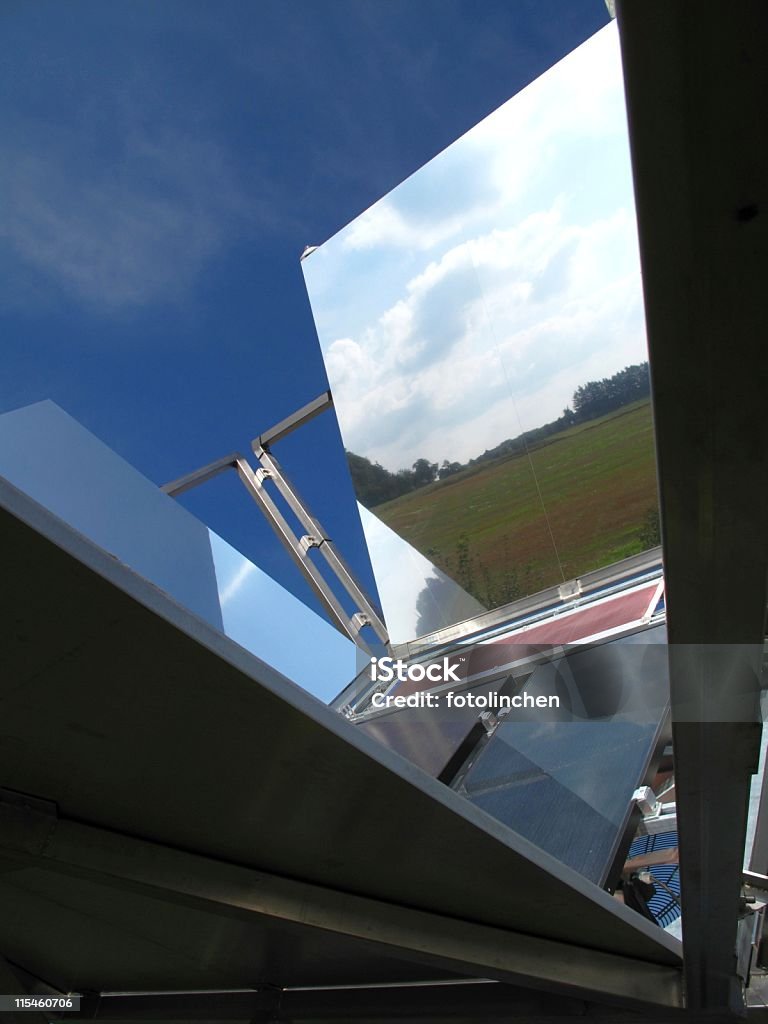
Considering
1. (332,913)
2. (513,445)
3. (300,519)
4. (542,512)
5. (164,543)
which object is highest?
(300,519)

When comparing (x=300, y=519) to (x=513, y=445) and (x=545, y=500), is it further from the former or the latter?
(x=545, y=500)

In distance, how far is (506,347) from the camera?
21.4 feet

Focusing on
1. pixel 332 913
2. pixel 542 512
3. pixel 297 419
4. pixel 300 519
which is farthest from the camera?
pixel 300 519

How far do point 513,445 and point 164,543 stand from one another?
2.97 metres

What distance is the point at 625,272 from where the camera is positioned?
5.86 meters

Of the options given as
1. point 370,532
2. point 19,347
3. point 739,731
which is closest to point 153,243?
point 19,347

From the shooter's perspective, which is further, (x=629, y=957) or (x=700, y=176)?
(x=629, y=957)

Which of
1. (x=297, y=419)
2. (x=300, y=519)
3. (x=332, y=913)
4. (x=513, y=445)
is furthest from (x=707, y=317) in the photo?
(x=300, y=519)

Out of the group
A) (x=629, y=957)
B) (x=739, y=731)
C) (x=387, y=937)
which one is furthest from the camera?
(x=629, y=957)

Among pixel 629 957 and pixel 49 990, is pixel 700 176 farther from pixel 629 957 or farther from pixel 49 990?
pixel 49 990

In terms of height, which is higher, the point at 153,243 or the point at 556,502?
the point at 153,243

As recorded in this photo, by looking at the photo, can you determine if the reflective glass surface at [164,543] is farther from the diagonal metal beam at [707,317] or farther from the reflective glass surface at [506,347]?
the diagonal metal beam at [707,317]

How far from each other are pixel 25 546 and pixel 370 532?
6720 millimetres

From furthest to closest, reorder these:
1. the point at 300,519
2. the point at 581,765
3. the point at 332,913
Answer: the point at 300,519, the point at 581,765, the point at 332,913
